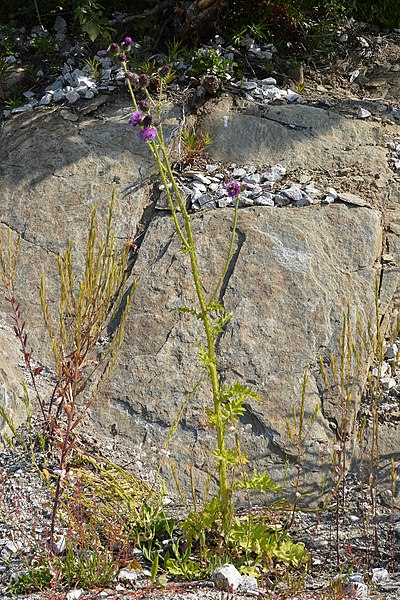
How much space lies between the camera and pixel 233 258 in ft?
15.1

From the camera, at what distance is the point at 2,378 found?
3846 millimetres

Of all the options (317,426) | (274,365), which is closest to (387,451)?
(317,426)

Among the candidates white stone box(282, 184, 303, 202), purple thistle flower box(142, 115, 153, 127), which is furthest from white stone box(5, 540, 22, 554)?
white stone box(282, 184, 303, 202)

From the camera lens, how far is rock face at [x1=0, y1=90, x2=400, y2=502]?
399 cm

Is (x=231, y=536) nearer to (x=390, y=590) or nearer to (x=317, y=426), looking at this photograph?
(x=390, y=590)

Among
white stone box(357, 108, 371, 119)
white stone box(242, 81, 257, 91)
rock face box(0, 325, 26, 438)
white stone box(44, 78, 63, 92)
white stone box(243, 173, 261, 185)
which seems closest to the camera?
rock face box(0, 325, 26, 438)

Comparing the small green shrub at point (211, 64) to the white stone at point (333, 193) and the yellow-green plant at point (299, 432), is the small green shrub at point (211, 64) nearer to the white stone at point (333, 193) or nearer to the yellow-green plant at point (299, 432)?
the white stone at point (333, 193)

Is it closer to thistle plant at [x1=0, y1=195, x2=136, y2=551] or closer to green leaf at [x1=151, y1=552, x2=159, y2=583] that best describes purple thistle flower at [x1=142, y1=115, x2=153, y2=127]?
thistle plant at [x1=0, y1=195, x2=136, y2=551]

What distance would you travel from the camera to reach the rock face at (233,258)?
3994 mm

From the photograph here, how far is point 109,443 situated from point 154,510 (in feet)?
1.86

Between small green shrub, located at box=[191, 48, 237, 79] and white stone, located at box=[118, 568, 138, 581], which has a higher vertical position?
small green shrub, located at box=[191, 48, 237, 79]

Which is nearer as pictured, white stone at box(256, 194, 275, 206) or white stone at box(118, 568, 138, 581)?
white stone at box(118, 568, 138, 581)

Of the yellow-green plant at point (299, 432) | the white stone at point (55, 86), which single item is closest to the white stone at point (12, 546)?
the yellow-green plant at point (299, 432)

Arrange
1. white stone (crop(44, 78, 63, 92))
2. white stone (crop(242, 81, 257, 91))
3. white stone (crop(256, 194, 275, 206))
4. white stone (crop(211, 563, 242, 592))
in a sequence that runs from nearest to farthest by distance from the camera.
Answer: white stone (crop(211, 563, 242, 592)) → white stone (crop(256, 194, 275, 206)) → white stone (crop(242, 81, 257, 91)) → white stone (crop(44, 78, 63, 92))
